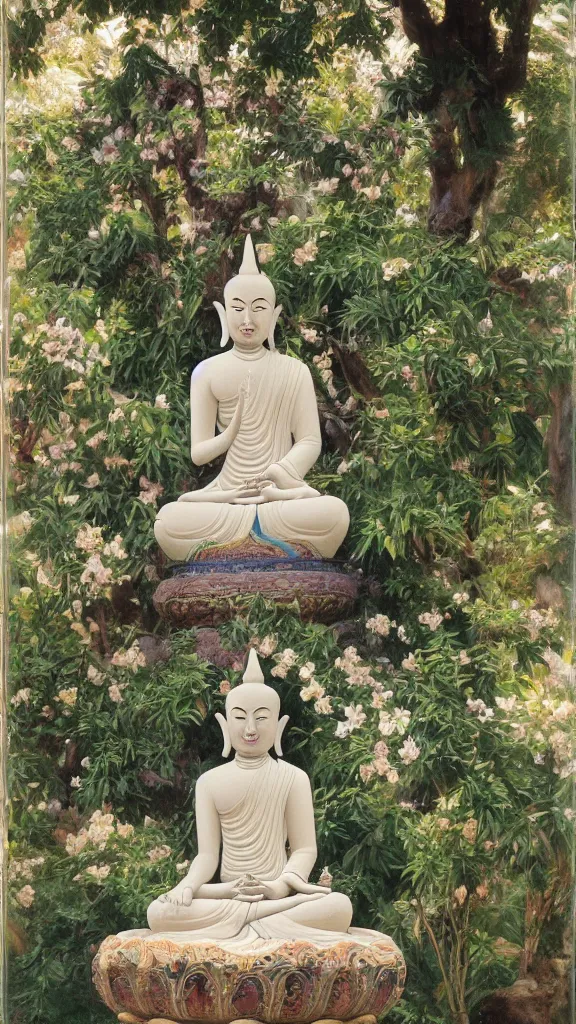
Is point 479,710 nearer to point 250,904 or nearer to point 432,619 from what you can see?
point 432,619

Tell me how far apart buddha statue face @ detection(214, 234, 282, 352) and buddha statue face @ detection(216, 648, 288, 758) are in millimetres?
1424

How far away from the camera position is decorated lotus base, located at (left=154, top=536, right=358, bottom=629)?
7707 mm

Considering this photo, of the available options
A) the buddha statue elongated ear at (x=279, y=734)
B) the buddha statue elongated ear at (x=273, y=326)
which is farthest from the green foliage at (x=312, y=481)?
the buddha statue elongated ear at (x=279, y=734)

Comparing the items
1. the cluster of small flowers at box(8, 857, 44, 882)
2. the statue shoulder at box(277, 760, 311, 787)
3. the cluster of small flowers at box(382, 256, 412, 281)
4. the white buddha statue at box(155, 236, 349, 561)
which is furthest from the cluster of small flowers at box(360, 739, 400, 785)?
Result: the cluster of small flowers at box(382, 256, 412, 281)

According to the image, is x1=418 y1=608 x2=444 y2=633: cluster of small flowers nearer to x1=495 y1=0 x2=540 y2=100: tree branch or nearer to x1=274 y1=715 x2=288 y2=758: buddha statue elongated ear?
x1=274 y1=715 x2=288 y2=758: buddha statue elongated ear

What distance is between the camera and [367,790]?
7773 mm

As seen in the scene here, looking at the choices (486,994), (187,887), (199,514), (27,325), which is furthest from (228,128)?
(486,994)

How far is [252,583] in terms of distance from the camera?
7.71 m

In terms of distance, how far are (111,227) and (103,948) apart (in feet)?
9.77

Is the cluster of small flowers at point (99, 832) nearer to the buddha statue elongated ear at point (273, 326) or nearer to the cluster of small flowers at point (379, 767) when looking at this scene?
the cluster of small flowers at point (379, 767)

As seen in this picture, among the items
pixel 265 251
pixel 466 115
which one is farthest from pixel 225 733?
pixel 466 115

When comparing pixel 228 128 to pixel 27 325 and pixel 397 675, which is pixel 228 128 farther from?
pixel 397 675

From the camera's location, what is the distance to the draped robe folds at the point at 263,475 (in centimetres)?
767

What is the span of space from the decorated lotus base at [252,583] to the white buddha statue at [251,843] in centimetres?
28
